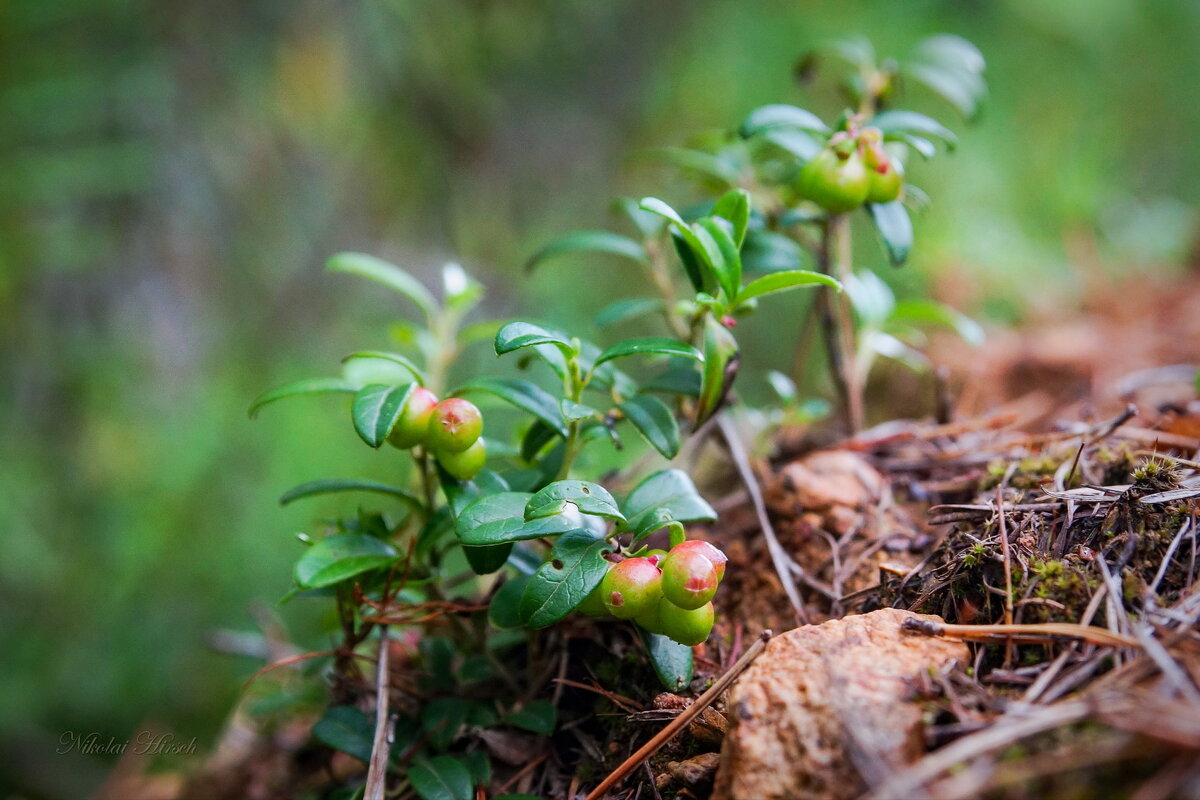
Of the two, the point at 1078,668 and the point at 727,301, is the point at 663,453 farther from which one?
the point at 1078,668

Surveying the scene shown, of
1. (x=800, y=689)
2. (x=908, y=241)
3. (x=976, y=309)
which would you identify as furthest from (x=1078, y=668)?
(x=976, y=309)

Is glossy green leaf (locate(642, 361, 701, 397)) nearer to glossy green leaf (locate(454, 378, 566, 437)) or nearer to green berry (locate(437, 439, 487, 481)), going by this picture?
glossy green leaf (locate(454, 378, 566, 437))

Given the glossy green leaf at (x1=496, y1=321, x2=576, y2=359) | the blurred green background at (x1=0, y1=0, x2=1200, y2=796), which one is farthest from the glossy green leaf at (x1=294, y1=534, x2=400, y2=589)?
the blurred green background at (x1=0, y1=0, x2=1200, y2=796)

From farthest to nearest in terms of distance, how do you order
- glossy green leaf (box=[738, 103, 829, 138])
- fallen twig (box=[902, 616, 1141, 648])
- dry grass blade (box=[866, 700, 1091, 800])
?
glossy green leaf (box=[738, 103, 829, 138])
fallen twig (box=[902, 616, 1141, 648])
dry grass blade (box=[866, 700, 1091, 800])

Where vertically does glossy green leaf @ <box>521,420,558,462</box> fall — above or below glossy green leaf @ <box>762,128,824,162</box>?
below

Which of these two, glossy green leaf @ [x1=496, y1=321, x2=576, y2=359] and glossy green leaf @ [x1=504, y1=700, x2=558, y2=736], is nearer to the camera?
glossy green leaf @ [x1=496, y1=321, x2=576, y2=359]

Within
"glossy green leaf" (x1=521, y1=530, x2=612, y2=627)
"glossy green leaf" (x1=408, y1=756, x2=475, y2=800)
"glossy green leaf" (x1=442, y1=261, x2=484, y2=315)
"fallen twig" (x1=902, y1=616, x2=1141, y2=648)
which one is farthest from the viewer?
"glossy green leaf" (x1=442, y1=261, x2=484, y2=315)

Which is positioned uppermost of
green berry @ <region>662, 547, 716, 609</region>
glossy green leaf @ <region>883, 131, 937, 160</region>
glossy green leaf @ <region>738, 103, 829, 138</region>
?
glossy green leaf @ <region>738, 103, 829, 138</region>
